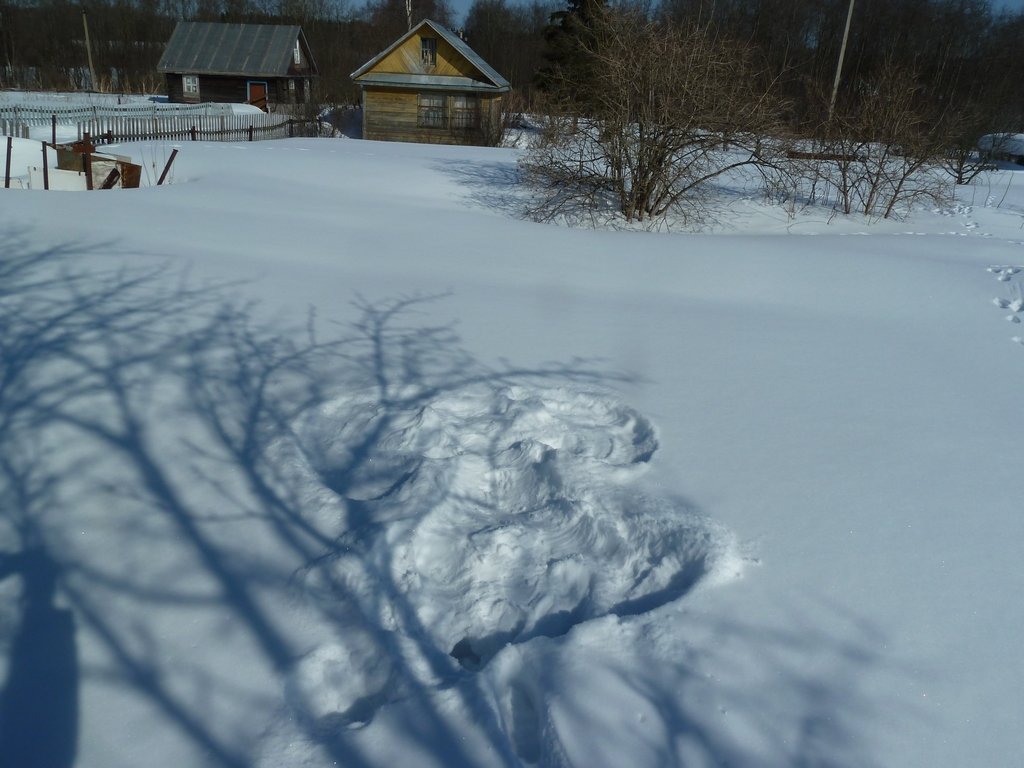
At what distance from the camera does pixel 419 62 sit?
1069 inches

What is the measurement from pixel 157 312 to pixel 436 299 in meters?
2.25

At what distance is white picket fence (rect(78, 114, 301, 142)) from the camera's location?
18.7 metres

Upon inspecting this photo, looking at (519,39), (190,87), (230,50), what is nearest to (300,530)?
(230,50)

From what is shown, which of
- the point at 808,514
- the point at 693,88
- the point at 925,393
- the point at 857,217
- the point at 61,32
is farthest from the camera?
the point at 61,32

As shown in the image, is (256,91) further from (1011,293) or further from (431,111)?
(1011,293)

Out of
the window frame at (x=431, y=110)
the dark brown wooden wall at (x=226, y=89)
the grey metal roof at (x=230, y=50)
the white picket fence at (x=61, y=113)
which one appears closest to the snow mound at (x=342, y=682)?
the white picket fence at (x=61, y=113)

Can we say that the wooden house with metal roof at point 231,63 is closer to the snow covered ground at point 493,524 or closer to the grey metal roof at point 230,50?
the grey metal roof at point 230,50

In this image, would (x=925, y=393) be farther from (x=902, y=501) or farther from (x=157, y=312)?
(x=157, y=312)

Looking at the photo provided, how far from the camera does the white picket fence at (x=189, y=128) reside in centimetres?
1873

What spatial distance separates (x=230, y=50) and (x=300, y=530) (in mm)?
39537

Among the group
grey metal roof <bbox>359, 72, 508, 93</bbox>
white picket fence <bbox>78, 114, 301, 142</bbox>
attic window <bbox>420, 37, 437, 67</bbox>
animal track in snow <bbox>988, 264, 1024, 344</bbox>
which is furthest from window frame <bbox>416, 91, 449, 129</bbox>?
animal track in snow <bbox>988, 264, 1024, 344</bbox>

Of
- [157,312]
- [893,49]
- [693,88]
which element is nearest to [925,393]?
[157,312]

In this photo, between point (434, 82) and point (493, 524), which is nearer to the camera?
point (493, 524)

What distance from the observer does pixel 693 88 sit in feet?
36.8
